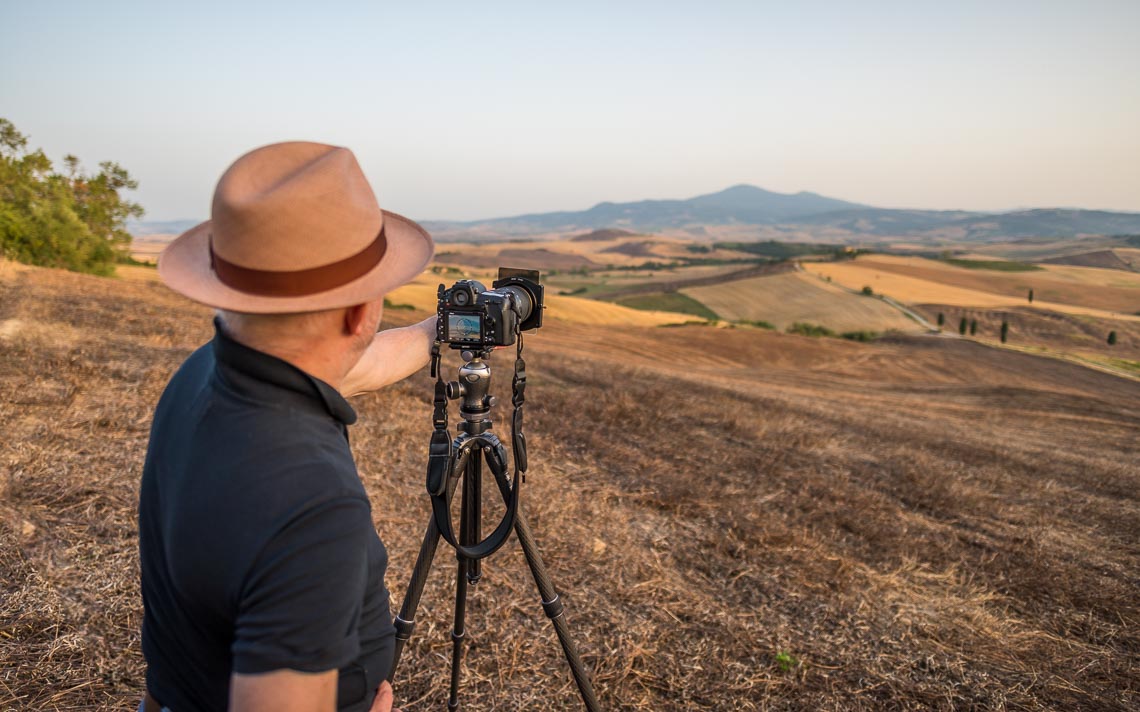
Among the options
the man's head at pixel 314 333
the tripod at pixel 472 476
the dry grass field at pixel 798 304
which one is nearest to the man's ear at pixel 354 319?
the man's head at pixel 314 333

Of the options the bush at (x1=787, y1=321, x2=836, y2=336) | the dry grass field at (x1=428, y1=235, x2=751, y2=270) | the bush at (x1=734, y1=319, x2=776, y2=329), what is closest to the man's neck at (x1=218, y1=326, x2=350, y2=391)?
Answer: the bush at (x1=787, y1=321, x2=836, y2=336)

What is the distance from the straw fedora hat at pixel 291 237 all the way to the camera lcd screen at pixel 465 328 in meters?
0.81

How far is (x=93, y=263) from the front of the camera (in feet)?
82.5

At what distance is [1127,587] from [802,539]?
7.92 ft

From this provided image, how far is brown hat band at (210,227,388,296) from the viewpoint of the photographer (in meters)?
1.23

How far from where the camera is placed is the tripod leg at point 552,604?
2.46 meters

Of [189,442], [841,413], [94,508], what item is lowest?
[841,413]

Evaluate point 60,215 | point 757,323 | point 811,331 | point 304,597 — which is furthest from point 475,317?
point 757,323

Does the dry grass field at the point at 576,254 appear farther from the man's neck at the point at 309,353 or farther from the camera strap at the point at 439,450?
the man's neck at the point at 309,353

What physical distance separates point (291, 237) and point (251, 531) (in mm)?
533

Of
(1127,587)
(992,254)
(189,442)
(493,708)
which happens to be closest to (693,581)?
(493,708)

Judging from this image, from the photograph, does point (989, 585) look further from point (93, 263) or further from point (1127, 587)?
point (93, 263)

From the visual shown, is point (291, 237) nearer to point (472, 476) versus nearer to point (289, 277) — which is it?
point (289, 277)

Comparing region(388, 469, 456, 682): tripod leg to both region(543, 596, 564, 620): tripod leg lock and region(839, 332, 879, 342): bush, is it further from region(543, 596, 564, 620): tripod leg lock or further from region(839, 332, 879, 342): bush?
region(839, 332, 879, 342): bush
